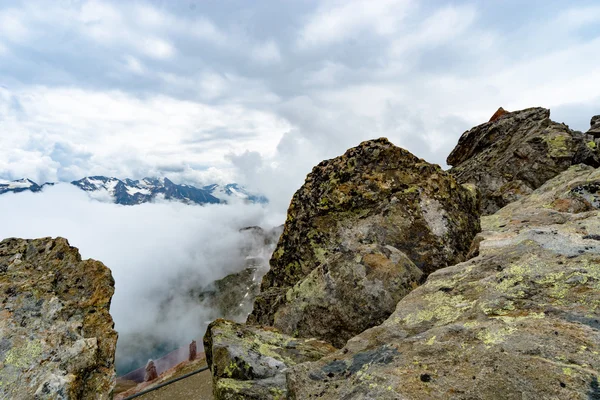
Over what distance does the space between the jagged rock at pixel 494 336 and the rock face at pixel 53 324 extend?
5354 millimetres

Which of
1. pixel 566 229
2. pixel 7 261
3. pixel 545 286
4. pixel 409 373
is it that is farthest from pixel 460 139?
pixel 7 261

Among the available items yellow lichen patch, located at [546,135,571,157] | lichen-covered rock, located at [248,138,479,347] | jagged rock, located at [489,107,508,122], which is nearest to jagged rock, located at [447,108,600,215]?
yellow lichen patch, located at [546,135,571,157]

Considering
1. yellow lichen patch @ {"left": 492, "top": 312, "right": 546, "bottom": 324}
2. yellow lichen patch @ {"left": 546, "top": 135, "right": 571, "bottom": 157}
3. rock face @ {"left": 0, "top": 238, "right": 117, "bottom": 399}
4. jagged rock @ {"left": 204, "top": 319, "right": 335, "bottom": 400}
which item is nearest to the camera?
yellow lichen patch @ {"left": 492, "top": 312, "right": 546, "bottom": 324}

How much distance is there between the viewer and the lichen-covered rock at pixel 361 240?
9.59 metres

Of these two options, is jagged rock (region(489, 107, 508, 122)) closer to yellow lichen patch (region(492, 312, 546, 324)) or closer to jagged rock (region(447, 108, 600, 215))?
jagged rock (region(447, 108, 600, 215))

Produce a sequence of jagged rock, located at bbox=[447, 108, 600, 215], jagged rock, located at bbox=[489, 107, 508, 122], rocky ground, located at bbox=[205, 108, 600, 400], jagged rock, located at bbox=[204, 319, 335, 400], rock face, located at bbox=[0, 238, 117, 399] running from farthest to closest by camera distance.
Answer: jagged rock, located at bbox=[489, 107, 508, 122] → jagged rock, located at bbox=[447, 108, 600, 215] → rock face, located at bbox=[0, 238, 117, 399] → jagged rock, located at bbox=[204, 319, 335, 400] → rocky ground, located at bbox=[205, 108, 600, 400]

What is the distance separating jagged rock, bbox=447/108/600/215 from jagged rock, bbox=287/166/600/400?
12.0m

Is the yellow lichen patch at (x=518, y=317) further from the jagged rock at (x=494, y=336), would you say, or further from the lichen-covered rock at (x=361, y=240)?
the lichen-covered rock at (x=361, y=240)

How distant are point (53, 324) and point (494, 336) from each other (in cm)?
1025

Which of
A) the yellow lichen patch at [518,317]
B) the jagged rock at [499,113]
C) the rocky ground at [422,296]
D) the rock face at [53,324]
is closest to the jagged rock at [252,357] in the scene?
the rocky ground at [422,296]

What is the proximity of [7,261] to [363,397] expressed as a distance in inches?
467

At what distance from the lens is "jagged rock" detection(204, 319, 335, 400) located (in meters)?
6.31

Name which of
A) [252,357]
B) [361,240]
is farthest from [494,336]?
[361,240]

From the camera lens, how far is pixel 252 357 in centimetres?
732
